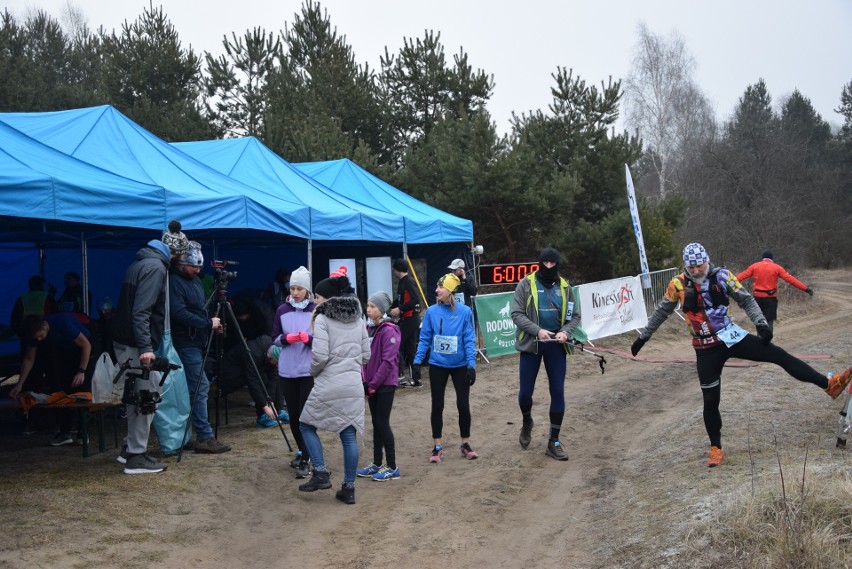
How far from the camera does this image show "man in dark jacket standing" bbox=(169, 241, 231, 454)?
7.68m

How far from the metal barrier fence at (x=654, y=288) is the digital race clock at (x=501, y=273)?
4.50 metres

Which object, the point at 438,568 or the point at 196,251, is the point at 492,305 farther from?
the point at 438,568

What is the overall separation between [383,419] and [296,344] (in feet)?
3.56

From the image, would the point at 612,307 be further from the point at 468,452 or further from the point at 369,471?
the point at 369,471

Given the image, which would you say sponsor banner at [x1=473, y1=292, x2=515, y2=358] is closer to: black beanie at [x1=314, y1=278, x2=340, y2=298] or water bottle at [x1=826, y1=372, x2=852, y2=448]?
black beanie at [x1=314, y1=278, x2=340, y2=298]

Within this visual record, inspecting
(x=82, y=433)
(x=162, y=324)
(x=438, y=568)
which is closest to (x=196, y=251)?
(x=162, y=324)

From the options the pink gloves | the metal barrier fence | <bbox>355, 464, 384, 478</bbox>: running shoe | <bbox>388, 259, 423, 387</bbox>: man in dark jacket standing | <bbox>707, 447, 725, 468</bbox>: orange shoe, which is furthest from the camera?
the metal barrier fence

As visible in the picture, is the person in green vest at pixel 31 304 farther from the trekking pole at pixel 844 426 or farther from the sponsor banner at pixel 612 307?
the sponsor banner at pixel 612 307

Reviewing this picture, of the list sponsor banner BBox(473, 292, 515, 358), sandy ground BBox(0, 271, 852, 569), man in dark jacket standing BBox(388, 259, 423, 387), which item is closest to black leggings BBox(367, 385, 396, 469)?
sandy ground BBox(0, 271, 852, 569)

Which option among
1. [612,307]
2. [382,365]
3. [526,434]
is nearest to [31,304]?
[382,365]

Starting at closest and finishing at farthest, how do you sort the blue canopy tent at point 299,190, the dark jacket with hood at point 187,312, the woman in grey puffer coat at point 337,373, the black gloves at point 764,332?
the woman in grey puffer coat at point 337,373 → the black gloves at point 764,332 → the dark jacket with hood at point 187,312 → the blue canopy tent at point 299,190

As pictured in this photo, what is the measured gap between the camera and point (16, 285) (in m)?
13.7

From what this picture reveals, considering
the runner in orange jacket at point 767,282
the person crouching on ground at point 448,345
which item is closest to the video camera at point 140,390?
the person crouching on ground at point 448,345

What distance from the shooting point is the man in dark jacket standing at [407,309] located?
12195mm
